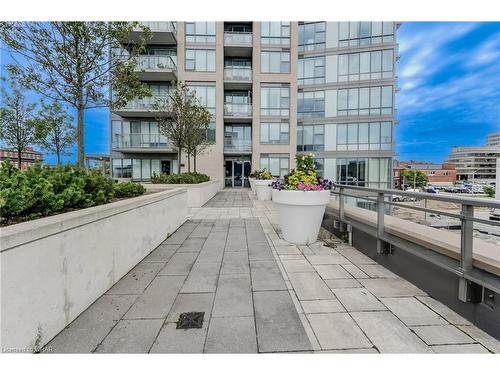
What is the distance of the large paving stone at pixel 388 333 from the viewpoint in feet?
6.36

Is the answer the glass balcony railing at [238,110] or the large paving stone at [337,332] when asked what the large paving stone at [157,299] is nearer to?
the large paving stone at [337,332]

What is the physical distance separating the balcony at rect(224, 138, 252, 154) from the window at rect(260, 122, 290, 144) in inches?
52.4

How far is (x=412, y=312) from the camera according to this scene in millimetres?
2414

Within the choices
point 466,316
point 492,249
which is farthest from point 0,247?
point 492,249

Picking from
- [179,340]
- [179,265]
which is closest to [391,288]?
[179,340]

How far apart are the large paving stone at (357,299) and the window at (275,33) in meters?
21.6

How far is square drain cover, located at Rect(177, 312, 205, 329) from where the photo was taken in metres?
2.23

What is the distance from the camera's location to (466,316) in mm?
2283

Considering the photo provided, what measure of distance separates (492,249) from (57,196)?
4.55m

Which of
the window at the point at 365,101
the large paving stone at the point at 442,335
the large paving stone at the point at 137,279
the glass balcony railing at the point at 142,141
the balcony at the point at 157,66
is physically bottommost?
the large paving stone at the point at 137,279

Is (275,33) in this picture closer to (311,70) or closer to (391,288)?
(311,70)

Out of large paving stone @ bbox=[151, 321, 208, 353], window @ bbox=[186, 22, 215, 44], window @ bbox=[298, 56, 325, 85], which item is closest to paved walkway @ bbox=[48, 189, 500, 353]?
large paving stone @ bbox=[151, 321, 208, 353]

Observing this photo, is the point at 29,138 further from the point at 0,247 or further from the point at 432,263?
the point at 432,263

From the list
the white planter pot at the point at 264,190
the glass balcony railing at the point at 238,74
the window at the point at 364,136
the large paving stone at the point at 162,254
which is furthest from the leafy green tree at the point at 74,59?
the window at the point at 364,136
